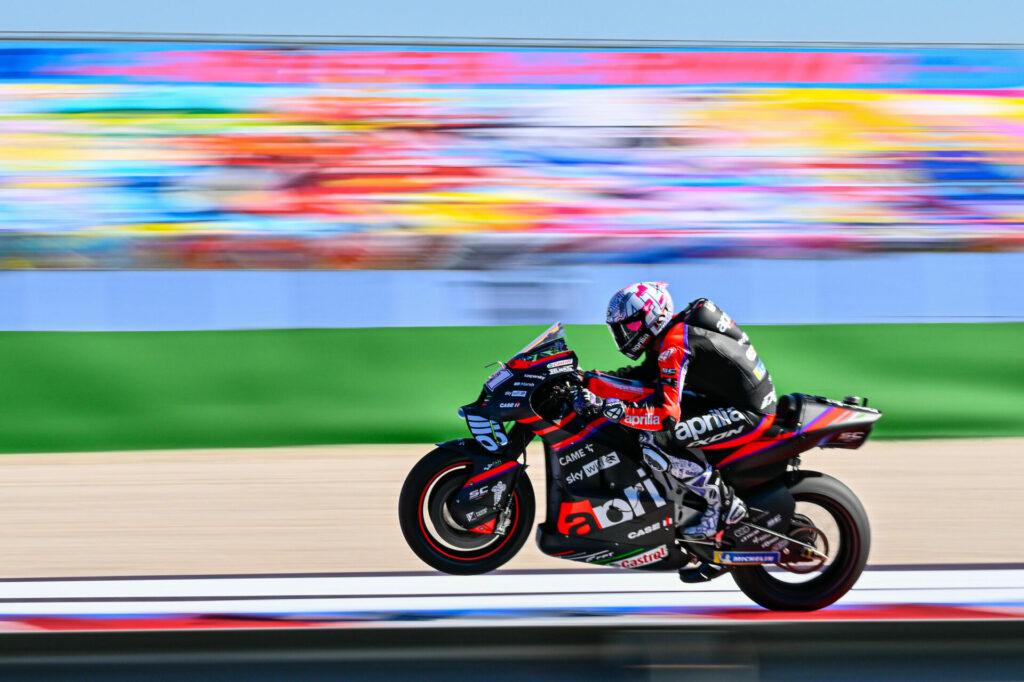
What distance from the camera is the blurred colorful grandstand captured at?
9.48 metres

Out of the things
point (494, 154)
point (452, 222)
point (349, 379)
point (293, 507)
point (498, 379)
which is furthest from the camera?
point (494, 154)

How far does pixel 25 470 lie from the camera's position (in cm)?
881

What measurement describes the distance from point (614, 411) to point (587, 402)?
12cm

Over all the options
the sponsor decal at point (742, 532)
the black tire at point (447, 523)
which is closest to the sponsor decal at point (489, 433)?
the black tire at point (447, 523)

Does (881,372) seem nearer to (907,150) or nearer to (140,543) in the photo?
(907,150)

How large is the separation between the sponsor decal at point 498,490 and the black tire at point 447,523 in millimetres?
85

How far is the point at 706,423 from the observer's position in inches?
194

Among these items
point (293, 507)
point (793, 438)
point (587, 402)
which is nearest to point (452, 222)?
point (293, 507)

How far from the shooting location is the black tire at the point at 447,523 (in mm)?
5102

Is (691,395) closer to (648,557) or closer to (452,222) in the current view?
(648,557)

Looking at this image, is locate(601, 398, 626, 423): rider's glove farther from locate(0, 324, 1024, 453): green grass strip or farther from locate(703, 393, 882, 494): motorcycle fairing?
locate(0, 324, 1024, 453): green grass strip

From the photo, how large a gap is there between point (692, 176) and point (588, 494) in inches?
213

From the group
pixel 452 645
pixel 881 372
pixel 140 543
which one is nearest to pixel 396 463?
pixel 140 543

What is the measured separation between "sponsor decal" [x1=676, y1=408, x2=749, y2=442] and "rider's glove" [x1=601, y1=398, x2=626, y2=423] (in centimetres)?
25
